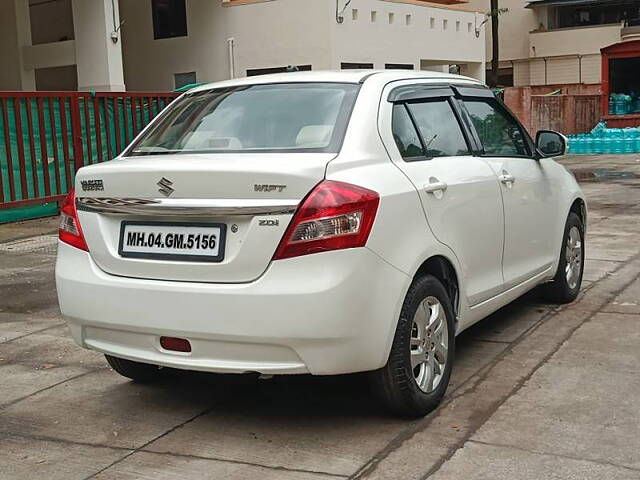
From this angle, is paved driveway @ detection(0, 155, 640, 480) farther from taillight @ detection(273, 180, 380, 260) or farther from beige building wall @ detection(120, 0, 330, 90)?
beige building wall @ detection(120, 0, 330, 90)

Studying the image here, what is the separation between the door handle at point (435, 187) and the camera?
176 inches

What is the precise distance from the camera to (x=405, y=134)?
4660 millimetres

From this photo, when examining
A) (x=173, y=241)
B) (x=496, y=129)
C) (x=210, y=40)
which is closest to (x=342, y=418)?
(x=173, y=241)

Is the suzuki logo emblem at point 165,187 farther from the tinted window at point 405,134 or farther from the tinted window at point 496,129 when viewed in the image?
the tinted window at point 496,129

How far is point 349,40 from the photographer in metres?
22.0

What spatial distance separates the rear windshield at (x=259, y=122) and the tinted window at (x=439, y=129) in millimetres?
473

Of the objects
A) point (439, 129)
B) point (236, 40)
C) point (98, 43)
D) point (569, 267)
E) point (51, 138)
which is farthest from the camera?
point (236, 40)

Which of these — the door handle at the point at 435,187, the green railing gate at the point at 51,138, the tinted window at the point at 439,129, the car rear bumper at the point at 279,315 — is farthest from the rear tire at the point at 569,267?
the green railing gate at the point at 51,138

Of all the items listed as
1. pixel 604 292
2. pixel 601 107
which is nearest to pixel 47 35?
pixel 601 107

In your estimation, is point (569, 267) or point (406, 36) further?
point (406, 36)

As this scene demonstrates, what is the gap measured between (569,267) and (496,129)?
1462mm

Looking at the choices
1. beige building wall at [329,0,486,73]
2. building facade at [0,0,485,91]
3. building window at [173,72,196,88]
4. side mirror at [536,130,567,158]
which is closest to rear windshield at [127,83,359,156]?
side mirror at [536,130,567,158]

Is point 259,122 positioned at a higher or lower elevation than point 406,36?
lower

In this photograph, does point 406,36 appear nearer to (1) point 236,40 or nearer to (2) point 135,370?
(1) point 236,40
